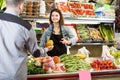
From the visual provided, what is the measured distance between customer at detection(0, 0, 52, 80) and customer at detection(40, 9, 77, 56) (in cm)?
250

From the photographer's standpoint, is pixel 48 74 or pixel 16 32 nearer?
pixel 16 32

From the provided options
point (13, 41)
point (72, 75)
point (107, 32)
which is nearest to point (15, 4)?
point (13, 41)

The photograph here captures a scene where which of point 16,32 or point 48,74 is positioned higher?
point 16,32

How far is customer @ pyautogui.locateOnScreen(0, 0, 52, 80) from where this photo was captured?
2.73m

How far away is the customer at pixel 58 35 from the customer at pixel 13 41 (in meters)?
2.50

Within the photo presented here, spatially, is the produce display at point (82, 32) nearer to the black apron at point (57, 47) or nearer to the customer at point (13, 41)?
the black apron at point (57, 47)

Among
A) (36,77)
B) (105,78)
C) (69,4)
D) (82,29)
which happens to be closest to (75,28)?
(82,29)

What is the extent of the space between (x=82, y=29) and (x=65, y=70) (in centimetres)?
233

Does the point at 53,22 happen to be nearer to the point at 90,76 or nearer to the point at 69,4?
the point at 69,4

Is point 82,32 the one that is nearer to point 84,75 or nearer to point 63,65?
point 63,65

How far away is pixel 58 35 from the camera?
5465mm

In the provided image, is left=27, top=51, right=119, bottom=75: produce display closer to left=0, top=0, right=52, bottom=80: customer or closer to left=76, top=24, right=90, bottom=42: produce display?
left=0, top=0, right=52, bottom=80: customer

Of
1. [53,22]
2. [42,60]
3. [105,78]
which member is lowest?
[105,78]

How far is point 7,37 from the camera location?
8.96 ft
